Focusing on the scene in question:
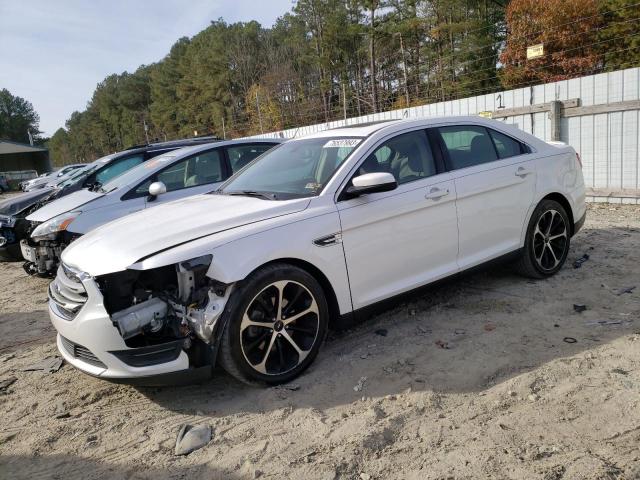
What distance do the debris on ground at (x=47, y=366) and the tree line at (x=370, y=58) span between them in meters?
13.3

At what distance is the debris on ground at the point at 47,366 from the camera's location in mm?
4017

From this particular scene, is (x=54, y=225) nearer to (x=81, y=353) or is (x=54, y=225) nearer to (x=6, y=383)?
(x=6, y=383)

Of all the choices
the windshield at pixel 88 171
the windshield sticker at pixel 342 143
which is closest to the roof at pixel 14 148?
the windshield at pixel 88 171

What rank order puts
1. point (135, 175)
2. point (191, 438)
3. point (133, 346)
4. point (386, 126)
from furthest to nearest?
1. point (135, 175)
2. point (386, 126)
3. point (133, 346)
4. point (191, 438)

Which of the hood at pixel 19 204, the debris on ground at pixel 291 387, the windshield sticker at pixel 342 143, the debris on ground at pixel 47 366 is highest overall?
the windshield sticker at pixel 342 143

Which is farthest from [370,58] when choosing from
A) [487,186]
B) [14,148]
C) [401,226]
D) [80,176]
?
[14,148]

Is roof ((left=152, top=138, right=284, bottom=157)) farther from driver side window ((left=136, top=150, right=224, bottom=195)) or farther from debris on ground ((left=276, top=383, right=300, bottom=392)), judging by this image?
debris on ground ((left=276, top=383, right=300, bottom=392))

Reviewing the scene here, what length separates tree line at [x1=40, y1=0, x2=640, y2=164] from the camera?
71.4 feet

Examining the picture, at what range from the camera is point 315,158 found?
408 cm

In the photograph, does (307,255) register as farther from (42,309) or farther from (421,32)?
(421,32)

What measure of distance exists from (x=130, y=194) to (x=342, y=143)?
3.42m

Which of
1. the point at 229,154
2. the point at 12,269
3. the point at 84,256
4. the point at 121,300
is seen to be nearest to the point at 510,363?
the point at 121,300

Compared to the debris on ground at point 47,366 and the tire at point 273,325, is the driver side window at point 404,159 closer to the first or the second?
the tire at point 273,325

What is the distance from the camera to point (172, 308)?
3213 mm
